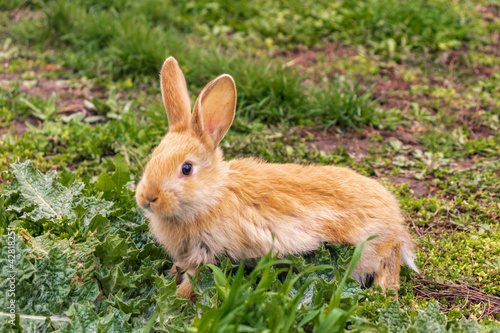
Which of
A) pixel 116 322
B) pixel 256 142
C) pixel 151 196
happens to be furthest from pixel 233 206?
pixel 256 142

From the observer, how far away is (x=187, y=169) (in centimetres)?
336

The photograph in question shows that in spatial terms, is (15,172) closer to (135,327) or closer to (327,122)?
(135,327)

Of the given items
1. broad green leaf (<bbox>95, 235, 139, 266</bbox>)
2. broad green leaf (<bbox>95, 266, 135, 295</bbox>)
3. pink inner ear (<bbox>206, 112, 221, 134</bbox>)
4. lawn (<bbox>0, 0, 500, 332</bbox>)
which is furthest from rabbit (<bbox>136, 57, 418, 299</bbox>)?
broad green leaf (<bbox>95, 266, 135, 295</bbox>)

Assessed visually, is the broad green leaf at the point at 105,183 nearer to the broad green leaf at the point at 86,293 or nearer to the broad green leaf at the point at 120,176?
the broad green leaf at the point at 120,176

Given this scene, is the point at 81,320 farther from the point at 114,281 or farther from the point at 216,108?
the point at 216,108

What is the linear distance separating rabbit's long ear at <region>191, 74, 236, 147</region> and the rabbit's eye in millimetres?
263

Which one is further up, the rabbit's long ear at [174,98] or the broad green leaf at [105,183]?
the rabbit's long ear at [174,98]

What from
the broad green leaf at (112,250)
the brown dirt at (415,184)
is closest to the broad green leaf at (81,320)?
the broad green leaf at (112,250)

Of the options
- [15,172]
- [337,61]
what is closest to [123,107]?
[15,172]

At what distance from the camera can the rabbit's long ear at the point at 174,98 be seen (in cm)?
361

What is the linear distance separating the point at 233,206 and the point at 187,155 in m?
0.48

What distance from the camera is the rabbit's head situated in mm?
3229

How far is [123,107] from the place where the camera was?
5840mm

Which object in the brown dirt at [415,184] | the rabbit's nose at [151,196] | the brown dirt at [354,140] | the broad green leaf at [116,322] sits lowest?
the broad green leaf at [116,322]
